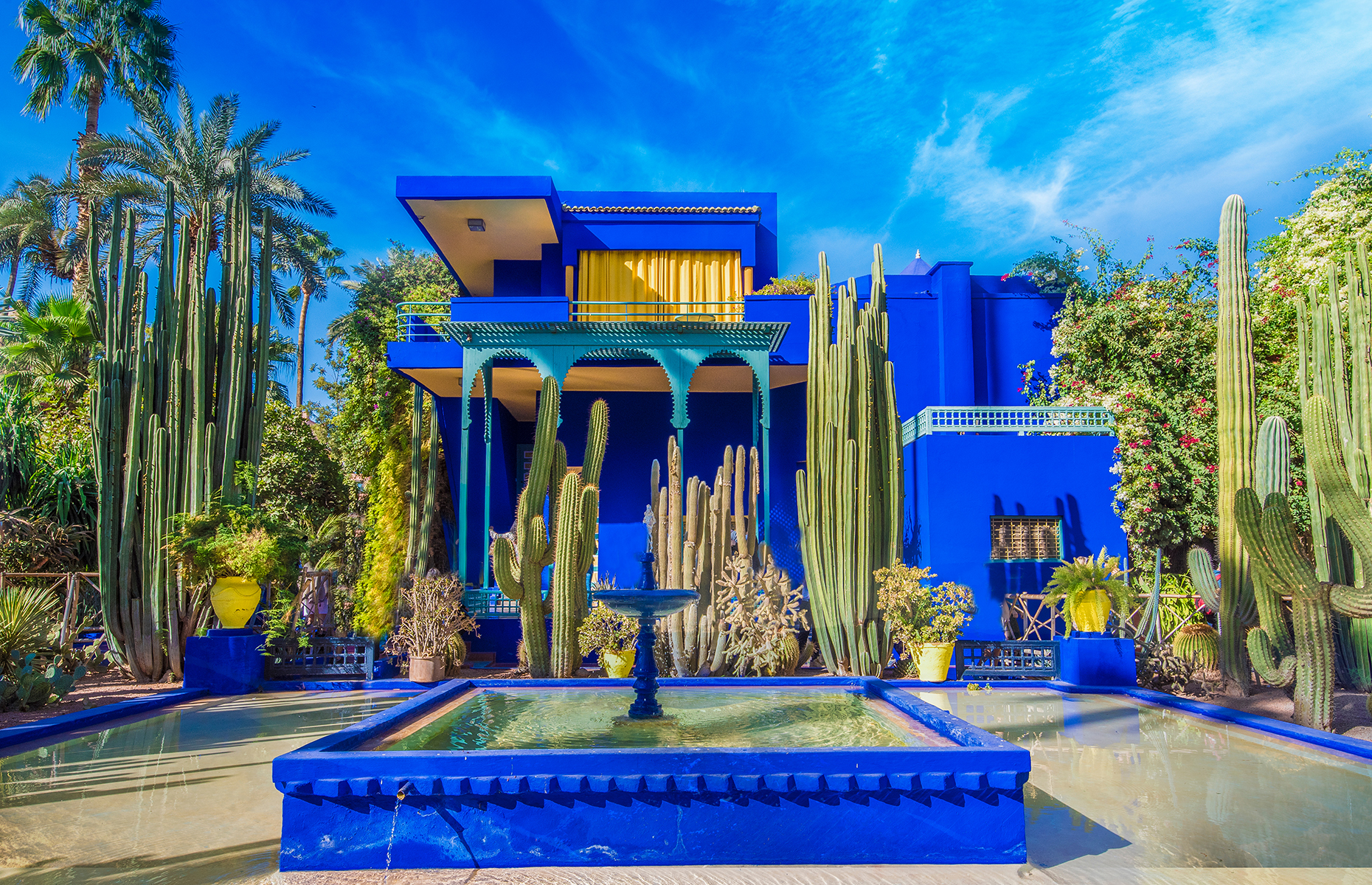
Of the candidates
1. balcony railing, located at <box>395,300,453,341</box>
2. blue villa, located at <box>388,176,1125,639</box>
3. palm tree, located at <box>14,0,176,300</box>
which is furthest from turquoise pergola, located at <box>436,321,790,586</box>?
palm tree, located at <box>14,0,176,300</box>

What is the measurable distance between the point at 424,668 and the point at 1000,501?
802cm

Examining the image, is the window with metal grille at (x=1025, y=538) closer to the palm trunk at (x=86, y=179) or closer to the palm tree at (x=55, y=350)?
the palm tree at (x=55, y=350)

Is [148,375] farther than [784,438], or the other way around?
[784,438]

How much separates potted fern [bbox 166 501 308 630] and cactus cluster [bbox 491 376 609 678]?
2.40 metres

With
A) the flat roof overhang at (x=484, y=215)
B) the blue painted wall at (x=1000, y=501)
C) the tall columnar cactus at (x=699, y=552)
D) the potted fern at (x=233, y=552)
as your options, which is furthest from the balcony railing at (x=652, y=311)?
the potted fern at (x=233, y=552)

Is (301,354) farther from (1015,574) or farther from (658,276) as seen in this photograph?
(1015,574)

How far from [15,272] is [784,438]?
2078 cm

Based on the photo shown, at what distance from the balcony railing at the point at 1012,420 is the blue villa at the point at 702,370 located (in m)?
0.04

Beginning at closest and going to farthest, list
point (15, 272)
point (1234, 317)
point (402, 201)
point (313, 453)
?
1. point (1234, 317)
2. point (402, 201)
3. point (313, 453)
4. point (15, 272)

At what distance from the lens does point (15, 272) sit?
2192 centimetres

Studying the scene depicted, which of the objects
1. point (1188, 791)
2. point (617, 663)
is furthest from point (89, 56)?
point (1188, 791)

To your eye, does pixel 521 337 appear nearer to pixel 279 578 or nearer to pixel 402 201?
pixel 402 201

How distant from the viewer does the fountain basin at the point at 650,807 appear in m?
3.82

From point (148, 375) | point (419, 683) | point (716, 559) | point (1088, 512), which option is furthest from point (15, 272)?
point (1088, 512)
